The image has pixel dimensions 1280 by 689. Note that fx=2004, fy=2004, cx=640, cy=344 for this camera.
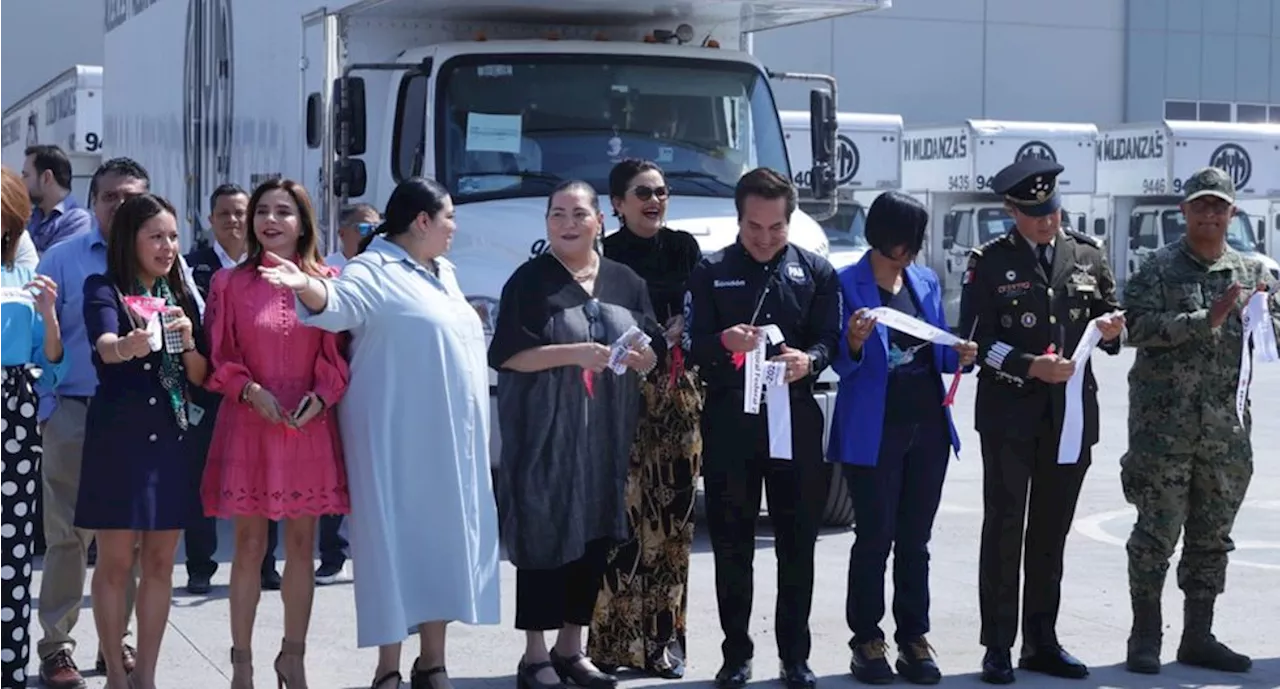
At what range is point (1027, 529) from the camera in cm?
754

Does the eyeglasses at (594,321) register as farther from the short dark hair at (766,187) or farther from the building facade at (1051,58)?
the building facade at (1051,58)

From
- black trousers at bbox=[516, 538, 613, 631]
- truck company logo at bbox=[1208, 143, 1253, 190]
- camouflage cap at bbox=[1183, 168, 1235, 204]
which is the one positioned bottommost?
black trousers at bbox=[516, 538, 613, 631]

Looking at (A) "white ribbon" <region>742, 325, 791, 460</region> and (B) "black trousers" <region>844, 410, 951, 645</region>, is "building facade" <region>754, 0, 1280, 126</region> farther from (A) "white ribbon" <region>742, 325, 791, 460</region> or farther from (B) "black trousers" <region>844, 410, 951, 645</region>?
(A) "white ribbon" <region>742, 325, 791, 460</region>

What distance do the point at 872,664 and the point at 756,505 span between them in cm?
74

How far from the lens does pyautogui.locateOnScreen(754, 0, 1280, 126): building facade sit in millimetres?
41656

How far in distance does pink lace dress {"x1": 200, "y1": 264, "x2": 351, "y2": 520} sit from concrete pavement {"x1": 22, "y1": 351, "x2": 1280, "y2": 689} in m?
1.10

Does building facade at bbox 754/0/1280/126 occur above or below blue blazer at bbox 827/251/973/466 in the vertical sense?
above

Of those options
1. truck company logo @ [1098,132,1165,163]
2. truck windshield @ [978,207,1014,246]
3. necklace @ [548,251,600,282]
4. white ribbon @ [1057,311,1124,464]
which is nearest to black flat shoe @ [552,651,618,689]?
necklace @ [548,251,600,282]

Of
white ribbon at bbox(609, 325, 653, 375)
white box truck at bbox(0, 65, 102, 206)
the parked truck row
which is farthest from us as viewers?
the parked truck row

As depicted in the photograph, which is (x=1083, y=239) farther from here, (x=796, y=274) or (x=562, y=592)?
(x=562, y=592)

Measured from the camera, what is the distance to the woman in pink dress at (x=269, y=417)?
6.49 m

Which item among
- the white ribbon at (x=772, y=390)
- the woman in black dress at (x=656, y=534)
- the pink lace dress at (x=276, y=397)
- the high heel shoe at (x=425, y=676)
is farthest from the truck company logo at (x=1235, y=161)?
the pink lace dress at (x=276, y=397)

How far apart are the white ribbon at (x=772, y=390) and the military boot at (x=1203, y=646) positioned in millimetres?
1839

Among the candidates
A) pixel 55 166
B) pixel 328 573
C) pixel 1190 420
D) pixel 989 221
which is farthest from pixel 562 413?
pixel 989 221
